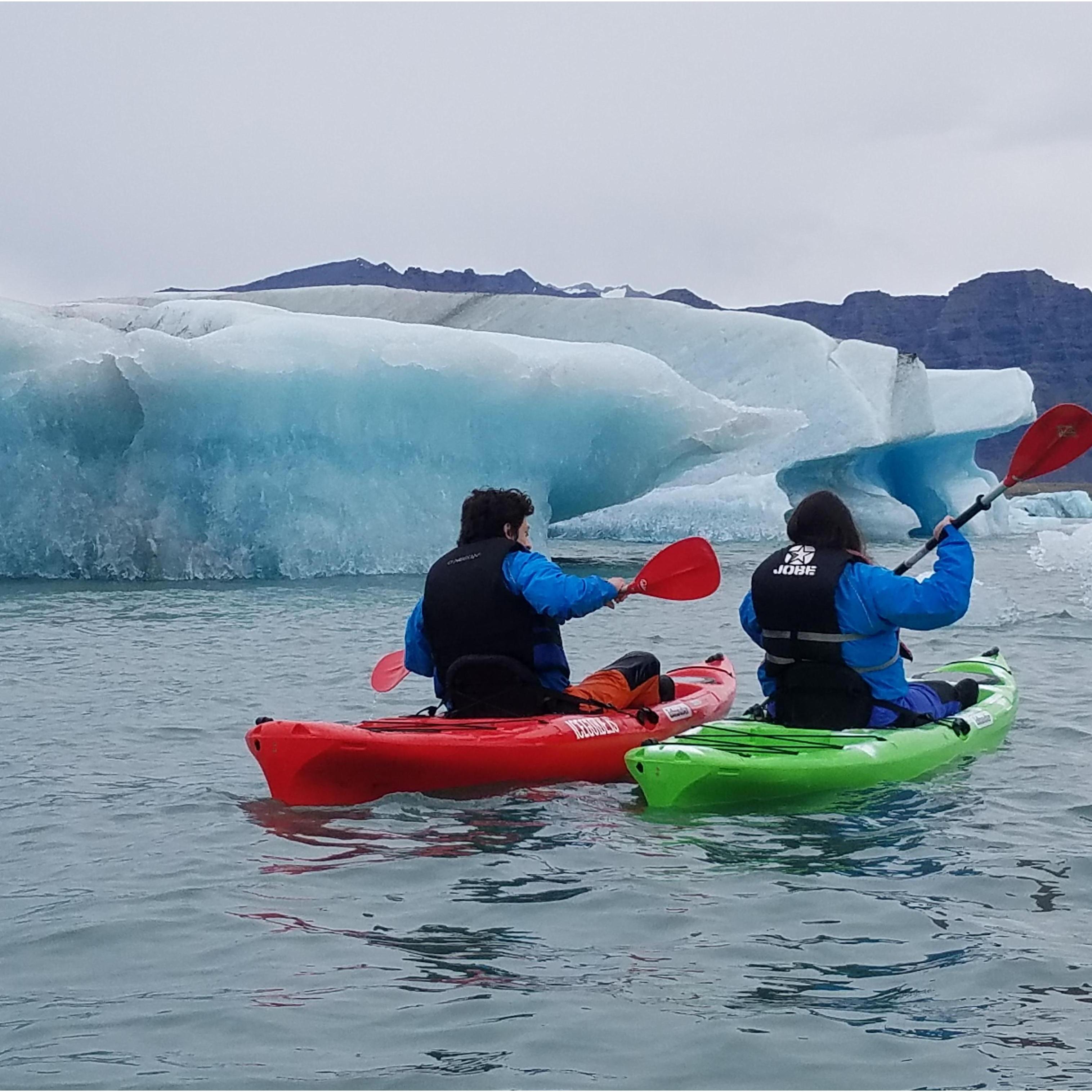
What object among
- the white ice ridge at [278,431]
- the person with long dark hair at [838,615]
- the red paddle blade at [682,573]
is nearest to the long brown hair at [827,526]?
the person with long dark hair at [838,615]

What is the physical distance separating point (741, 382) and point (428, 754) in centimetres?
1712

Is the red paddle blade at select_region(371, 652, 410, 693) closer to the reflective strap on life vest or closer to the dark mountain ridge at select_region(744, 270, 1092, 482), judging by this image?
the reflective strap on life vest

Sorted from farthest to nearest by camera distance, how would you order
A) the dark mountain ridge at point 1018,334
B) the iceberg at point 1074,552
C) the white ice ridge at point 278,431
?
the dark mountain ridge at point 1018,334 → the iceberg at point 1074,552 → the white ice ridge at point 278,431

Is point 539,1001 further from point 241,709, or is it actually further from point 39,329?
point 39,329

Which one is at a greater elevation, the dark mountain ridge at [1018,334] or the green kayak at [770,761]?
the dark mountain ridge at [1018,334]

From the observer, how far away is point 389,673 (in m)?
5.57

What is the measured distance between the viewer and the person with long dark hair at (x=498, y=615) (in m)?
4.62

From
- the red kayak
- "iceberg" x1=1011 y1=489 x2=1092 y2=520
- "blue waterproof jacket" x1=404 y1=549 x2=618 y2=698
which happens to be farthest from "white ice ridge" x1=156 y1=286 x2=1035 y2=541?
the red kayak

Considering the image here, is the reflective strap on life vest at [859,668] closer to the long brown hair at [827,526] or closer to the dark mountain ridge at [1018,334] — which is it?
the long brown hair at [827,526]

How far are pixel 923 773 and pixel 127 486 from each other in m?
8.92

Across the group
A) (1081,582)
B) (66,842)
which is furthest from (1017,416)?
(66,842)

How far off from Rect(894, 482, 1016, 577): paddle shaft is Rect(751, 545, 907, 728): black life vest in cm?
31

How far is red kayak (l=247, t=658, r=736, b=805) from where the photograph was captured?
4367 millimetres

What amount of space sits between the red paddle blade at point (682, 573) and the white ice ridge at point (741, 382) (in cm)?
1560
